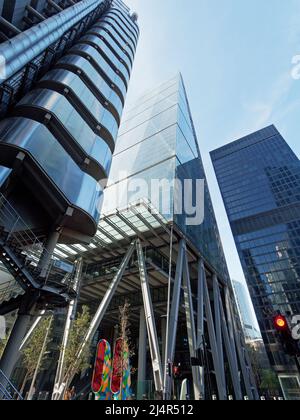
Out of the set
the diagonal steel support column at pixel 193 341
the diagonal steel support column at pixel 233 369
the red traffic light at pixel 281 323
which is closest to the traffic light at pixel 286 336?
the red traffic light at pixel 281 323

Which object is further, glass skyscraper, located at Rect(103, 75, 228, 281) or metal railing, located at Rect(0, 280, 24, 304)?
glass skyscraper, located at Rect(103, 75, 228, 281)

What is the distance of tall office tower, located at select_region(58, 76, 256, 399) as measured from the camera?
2289cm

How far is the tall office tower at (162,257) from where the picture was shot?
2289cm

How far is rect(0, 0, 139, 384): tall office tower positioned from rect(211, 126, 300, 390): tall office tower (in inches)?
2753

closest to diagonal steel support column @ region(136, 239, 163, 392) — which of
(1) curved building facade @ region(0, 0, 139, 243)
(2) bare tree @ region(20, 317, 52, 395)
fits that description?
(1) curved building facade @ region(0, 0, 139, 243)

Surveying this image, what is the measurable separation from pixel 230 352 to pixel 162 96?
47169 millimetres

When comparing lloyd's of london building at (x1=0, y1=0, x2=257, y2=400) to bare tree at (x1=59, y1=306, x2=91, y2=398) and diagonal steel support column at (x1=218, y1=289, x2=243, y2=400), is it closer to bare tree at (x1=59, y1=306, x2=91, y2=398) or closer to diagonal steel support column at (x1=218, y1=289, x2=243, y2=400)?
diagonal steel support column at (x1=218, y1=289, x2=243, y2=400)

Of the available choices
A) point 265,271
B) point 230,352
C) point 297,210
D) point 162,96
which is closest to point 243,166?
point 297,210

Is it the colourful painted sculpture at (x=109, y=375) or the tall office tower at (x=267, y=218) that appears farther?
the tall office tower at (x=267, y=218)

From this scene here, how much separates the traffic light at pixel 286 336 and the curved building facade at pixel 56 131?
11977mm

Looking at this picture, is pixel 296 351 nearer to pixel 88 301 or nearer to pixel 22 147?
pixel 22 147

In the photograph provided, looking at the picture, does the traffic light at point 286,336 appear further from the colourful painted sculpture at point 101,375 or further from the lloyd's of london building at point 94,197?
the colourful painted sculpture at point 101,375

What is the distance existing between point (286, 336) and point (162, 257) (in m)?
23.1

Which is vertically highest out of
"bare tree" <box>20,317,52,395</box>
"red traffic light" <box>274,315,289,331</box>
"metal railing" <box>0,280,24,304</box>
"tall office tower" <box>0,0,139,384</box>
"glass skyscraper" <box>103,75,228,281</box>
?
"glass skyscraper" <box>103,75,228,281</box>
